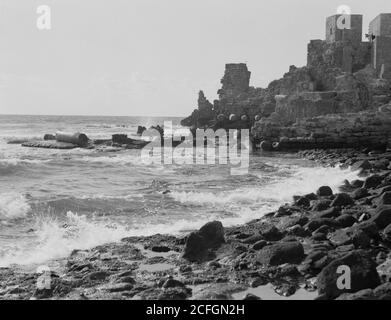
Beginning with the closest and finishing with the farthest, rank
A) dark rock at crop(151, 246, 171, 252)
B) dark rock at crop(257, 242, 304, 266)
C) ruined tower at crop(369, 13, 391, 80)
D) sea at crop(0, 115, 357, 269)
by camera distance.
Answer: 1. dark rock at crop(257, 242, 304, 266)
2. dark rock at crop(151, 246, 171, 252)
3. sea at crop(0, 115, 357, 269)
4. ruined tower at crop(369, 13, 391, 80)

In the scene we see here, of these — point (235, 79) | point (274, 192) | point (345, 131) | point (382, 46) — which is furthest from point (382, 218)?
point (235, 79)

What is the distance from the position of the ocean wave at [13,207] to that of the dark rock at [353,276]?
25.2ft

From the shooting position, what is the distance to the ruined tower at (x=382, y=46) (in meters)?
Result: 37.2

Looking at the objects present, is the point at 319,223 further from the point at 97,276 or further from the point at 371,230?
the point at 97,276

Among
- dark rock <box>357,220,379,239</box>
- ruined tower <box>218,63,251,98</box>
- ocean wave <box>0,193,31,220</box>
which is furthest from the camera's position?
ruined tower <box>218,63,251,98</box>

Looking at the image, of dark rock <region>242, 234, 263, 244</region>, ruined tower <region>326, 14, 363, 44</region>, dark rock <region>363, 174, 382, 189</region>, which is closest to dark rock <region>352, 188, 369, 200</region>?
dark rock <region>363, 174, 382, 189</region>

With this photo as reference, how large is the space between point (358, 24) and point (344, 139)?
1667cm

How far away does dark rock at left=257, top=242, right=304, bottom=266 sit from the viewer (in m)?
7.59

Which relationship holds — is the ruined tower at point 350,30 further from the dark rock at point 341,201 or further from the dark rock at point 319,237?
the dark rock at point 319,237

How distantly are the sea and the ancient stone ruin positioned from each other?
5309 mm

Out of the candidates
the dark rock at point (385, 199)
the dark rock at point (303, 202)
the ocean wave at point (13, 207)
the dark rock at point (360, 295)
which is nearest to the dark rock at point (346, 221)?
the dark rock at point (385, 199)

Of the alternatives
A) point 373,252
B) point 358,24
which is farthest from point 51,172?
point 358,24

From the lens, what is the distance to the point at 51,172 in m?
21.4

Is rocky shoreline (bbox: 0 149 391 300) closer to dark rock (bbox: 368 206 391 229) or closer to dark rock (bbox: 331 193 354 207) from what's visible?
dark rock (bbox: 368 206 391 229)
